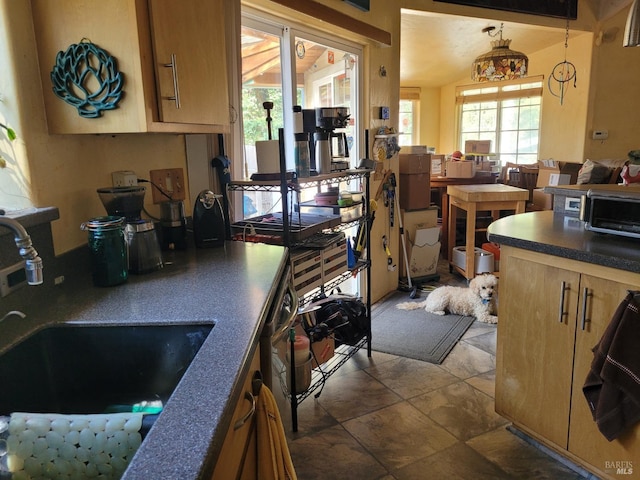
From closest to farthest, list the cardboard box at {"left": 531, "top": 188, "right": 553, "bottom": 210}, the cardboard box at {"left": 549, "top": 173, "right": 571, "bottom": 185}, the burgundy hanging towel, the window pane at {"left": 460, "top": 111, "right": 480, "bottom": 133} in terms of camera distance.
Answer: the burgundy hanging towel
the cardboard box at {"left": 531, "top": 188, "right": 553, "bottom": 210}
the cardboard box at {"left": 549, "top": 173, "right": 571, "bottom": 185}
the window pane at {"left": 460, "top": 111, "right": 480, "bottom": 133}

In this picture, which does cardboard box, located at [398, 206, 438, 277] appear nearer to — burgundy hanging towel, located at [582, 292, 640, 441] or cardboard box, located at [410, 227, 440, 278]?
cardboard box, located at [410, 227, 440, 278]

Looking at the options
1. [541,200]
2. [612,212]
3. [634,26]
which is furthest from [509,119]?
[612,212]

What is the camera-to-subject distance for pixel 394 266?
404 cm

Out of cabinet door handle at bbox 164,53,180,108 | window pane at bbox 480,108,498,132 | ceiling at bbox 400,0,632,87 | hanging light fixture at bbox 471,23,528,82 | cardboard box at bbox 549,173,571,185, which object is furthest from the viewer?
window pane at bbox 480,108,498,132

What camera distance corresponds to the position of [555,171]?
5.35 meters

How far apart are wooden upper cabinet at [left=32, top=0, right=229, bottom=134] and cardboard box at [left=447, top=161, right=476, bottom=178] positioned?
3.97 meters

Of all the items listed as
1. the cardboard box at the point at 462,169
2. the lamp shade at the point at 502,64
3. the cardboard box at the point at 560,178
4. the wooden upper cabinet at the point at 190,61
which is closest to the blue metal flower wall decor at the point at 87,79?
the wooden upper cabinet at the point at 190,61

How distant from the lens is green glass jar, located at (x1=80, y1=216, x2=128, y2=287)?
135 cm

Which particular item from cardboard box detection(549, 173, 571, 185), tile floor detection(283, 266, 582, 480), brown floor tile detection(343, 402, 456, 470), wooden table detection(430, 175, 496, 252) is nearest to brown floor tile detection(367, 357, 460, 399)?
tile floor detection(283, 266, 582, 480)

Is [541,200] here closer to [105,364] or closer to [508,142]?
[508,142]

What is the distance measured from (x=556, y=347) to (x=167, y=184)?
67.4 inches

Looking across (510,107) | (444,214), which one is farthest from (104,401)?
(510,107)

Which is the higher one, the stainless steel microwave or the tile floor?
the stainless steel microwave

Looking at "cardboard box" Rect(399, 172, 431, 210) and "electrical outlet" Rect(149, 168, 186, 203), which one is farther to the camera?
"cardboard box" Rect(399, 172, 431, 210)
